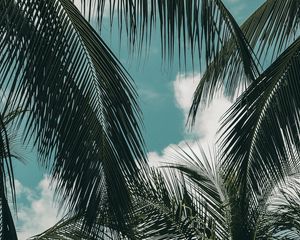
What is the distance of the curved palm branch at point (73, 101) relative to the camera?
392 centimetres

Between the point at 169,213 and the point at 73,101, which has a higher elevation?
the point at 169,213

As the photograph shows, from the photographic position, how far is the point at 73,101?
3.98 m

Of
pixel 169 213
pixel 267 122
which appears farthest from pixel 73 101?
pixel 169 213

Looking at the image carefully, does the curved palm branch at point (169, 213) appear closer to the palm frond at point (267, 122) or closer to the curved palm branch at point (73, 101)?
the palm frond at point (267, 122)

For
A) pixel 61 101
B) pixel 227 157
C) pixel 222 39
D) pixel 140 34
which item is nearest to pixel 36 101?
pixel 61 101

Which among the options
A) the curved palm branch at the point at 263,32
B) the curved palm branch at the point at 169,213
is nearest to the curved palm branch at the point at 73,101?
the curved palm branch at the point at 263,32

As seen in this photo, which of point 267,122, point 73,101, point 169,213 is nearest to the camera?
point 73,101

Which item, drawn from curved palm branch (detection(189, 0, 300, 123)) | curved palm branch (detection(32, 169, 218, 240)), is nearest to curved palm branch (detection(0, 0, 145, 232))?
curved palm branch (detection(189, 0, 300, 123))

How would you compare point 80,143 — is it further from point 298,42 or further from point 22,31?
point 298,42

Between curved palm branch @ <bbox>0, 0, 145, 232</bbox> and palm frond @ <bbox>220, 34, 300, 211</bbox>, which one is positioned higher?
palm frond @ <bbox>220, 34, 300, 211</bbox>

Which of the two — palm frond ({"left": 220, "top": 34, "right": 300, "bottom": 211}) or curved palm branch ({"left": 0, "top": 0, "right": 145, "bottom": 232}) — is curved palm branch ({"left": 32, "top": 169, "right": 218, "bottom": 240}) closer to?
palm frond ({"left": 220, "top": 34, "right": 300, "bottom": 211})

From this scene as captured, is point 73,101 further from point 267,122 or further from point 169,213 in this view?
point 169,213

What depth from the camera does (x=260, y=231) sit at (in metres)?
9.34

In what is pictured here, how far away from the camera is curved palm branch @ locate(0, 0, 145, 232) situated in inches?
154
